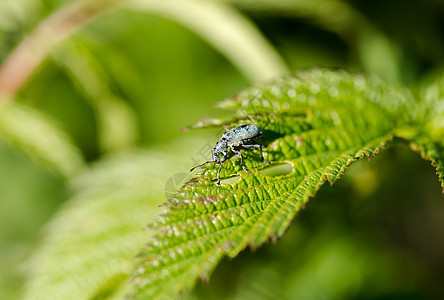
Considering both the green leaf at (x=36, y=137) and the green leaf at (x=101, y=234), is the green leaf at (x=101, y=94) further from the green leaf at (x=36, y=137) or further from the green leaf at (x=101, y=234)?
the green leaf at (x=101, y=234)

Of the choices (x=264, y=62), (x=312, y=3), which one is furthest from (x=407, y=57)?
(x=264, y=62)

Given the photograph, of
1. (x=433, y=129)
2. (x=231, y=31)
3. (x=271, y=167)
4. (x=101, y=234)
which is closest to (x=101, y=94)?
(x=231, y=31)

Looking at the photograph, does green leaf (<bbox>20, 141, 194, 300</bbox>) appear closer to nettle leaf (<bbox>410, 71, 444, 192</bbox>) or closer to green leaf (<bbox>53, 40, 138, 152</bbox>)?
green leaf (<bbox>53, 40, 138, 152</bbox>)

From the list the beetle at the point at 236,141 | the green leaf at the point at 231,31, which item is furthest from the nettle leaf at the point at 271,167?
the green leaf at the point at 231,31

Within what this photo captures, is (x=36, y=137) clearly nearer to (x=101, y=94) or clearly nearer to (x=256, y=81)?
(x=101, y=94)

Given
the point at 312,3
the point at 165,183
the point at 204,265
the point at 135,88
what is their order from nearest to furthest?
the point at 204,265 < the point at 165,183 < the point at 312,3 < the point at 135,88

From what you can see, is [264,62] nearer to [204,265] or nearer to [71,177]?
[71,177]

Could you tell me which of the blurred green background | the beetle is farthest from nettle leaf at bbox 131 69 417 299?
the blurred green background
